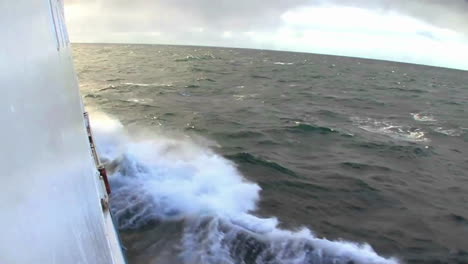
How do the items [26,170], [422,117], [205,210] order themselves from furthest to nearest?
1. [422,117]
2. [205,210]
3. [26,170]

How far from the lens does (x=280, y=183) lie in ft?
26.8

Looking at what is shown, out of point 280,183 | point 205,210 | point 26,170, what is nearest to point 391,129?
point 280,183

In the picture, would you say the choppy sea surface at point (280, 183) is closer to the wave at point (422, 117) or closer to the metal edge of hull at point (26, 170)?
the wave at point (422, 117)

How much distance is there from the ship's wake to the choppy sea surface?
3 cm

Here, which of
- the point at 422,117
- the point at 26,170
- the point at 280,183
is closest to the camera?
the point at 26,170

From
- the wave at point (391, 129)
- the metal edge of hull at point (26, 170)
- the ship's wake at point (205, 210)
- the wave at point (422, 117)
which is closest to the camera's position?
the metal edge of hull at point (26, 170)

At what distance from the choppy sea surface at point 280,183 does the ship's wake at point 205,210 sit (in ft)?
0.08

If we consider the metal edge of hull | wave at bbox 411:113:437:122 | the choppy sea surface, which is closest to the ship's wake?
the choppy sea surface

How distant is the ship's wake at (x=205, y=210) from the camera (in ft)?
17.4

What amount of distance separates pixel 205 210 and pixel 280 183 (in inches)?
94.6

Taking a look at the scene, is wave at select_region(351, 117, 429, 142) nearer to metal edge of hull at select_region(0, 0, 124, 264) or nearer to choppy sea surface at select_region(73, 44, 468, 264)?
choppy sea surface at select_region(73, 44, 468, 264)

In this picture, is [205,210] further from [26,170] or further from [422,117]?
[422,117]

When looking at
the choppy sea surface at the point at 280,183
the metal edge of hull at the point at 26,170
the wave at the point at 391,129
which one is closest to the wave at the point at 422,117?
the choppy sea surface at the point at 280,183

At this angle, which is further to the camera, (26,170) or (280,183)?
(280,183)
